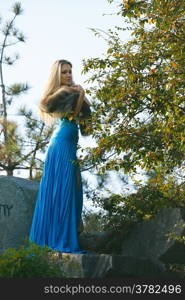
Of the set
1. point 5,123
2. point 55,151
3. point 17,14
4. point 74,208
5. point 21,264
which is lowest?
point 21,264

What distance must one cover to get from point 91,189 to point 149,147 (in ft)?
8.55

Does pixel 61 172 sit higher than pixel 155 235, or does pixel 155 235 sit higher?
pixel 61 172

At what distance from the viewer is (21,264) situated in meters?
5.12

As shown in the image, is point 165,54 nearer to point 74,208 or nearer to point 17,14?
point 74,208

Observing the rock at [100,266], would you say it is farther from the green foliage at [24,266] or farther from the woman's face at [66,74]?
the woman's face at [66,74]

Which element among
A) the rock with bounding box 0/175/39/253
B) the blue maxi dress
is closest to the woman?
the blue maxi dress

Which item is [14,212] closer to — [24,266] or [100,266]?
[100,266]

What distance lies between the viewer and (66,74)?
24.4ft

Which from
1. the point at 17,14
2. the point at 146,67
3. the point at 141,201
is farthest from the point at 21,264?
the point at 17,14

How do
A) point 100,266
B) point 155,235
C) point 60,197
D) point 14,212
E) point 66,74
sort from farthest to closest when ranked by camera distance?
point 14,212 < point 66,74 < point 60,197 < point 155,235 < point 100,266

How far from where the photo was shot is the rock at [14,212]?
7.60 m

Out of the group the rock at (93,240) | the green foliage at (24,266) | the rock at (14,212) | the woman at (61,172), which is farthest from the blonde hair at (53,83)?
the green foliage at (24,266)

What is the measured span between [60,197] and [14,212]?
703mm

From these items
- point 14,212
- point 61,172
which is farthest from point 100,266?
point 14,212
